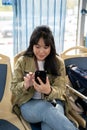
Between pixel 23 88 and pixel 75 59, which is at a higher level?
pixel 75 59

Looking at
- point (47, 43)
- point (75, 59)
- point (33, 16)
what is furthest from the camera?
point (33, 16)

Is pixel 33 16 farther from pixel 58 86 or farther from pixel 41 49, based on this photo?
pixel 58 86

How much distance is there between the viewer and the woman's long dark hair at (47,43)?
1.60 metres

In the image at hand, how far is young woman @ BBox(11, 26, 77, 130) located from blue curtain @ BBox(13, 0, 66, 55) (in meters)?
0.58

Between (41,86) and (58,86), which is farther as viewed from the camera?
(58,86)

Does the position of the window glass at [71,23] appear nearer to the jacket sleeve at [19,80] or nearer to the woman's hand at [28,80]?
the jacket sleeve at [19,80]

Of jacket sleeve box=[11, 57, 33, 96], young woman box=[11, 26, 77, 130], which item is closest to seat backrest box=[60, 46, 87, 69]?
young woman box=[11, 26, 77, 130]

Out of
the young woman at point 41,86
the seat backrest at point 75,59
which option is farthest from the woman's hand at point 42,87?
the seat backrest at point 75,59

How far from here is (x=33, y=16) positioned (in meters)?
2.24

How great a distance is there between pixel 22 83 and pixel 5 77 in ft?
0.92

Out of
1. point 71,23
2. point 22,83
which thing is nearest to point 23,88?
point 22,83

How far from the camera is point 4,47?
2391 mm

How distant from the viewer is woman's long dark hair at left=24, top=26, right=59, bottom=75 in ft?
5.25

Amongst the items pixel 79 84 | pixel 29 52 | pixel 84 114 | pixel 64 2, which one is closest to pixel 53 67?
pixel 29 52
